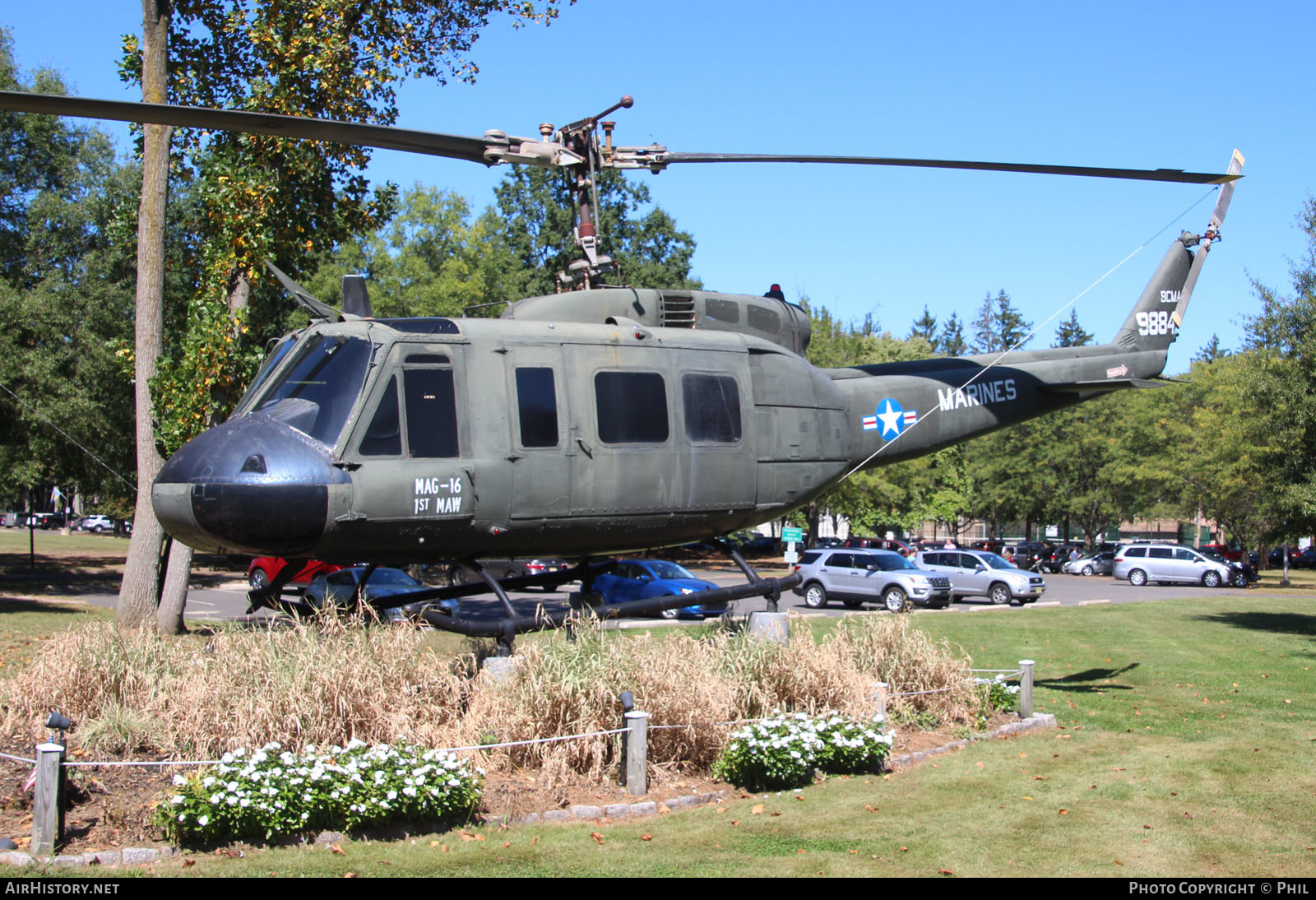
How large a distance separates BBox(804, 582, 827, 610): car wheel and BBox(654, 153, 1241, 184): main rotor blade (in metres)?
20.6

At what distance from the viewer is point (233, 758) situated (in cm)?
687

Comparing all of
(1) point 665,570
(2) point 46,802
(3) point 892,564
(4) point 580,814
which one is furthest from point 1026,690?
(3) point 892,564

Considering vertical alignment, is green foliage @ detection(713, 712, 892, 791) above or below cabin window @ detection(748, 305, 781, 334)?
below

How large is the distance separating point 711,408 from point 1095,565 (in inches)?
1814

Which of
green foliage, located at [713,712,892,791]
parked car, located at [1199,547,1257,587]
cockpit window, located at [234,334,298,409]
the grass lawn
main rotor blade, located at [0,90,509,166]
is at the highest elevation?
main rotor blade, located at [0,90,509,166]

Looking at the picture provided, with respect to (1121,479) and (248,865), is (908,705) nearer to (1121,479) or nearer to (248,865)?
(248,865)

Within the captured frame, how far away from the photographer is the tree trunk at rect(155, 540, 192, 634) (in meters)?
17.4

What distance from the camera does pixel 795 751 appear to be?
27.8 ft

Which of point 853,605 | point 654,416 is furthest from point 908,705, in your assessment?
point 853,605

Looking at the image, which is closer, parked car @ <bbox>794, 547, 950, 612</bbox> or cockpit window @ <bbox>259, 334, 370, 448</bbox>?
cockpit window @ <bbox>259, 334, 370, 448</bbox>

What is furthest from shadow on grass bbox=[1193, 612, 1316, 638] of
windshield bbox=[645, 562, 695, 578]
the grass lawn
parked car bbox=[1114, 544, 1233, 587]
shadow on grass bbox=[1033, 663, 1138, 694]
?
parked car bbox=[1114, 544, 1233, 587]

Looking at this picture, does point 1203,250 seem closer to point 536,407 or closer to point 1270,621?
point 536,407

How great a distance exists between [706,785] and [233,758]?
141 inches

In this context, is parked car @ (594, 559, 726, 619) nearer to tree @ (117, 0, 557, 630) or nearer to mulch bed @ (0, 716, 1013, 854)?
tree @ (117, 0, 557, 630)
